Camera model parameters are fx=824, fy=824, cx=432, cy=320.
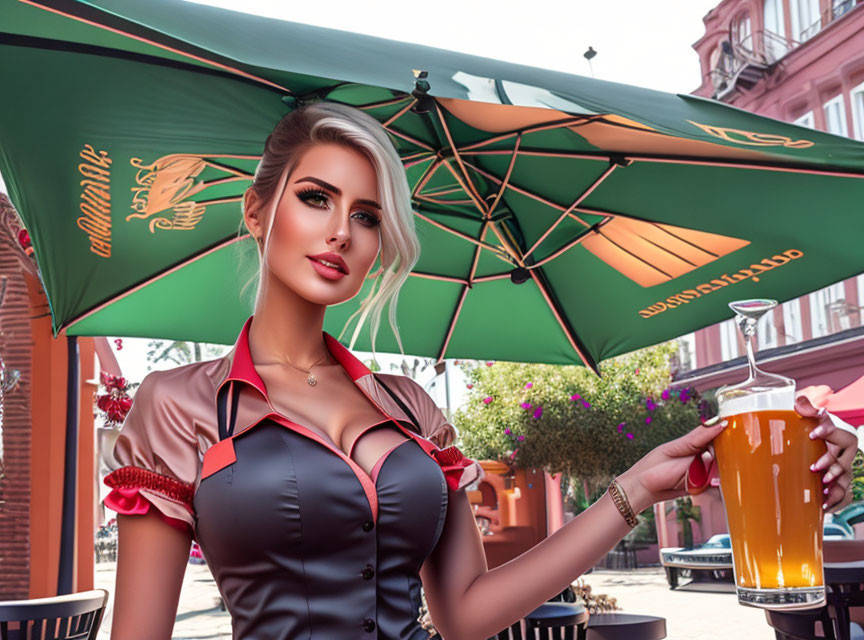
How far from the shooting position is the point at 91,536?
285 inches

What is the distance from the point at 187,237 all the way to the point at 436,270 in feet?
4.43

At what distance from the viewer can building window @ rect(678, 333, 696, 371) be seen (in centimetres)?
1950

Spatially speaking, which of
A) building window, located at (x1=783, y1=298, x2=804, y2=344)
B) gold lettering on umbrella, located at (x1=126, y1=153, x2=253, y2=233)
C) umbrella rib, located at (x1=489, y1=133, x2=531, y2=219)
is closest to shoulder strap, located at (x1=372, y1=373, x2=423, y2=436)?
gold lettering on umbrella, located at (x1=126, y1=153, x2=253, y2=233)

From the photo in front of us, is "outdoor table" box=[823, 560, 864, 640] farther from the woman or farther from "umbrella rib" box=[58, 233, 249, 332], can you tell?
"umbrella rib" box=[58, 233, 249, 332]

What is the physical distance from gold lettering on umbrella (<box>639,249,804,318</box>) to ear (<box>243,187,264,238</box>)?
97.5 inches

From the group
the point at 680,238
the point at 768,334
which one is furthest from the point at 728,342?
the point at 680,238

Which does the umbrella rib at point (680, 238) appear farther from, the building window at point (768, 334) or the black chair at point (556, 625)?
the building window at point (768, 334)

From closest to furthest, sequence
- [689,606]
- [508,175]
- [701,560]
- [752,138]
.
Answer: [752,138] < [508,175] < [689,606] < [701,560]

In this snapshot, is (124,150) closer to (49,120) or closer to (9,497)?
(49,120)

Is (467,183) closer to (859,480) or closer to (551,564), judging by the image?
(551,564)

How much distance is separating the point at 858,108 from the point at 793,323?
426 cm

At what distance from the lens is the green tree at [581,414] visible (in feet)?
49.6

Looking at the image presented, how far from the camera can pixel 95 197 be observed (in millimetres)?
3023

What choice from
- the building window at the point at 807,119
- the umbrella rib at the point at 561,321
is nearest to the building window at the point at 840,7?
the building window at the point at 807,119
